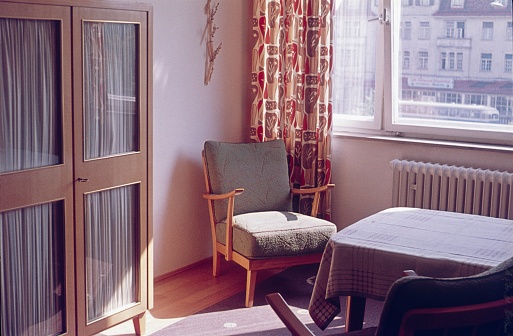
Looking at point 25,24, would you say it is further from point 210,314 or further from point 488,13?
point 488,13

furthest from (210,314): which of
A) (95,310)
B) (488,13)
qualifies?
(488,13)

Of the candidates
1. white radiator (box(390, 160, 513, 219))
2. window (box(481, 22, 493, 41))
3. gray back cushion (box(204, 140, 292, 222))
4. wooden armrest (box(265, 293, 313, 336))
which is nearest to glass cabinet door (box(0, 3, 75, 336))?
wooden armrest (box(265, 293, 313, 336))

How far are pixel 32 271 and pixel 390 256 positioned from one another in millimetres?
1476

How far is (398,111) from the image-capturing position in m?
4.85

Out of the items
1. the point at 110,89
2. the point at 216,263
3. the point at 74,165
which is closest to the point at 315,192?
the point at 216,263

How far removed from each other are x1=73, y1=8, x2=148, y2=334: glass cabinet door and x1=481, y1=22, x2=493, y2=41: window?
88.0 inches

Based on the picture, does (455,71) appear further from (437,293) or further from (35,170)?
(437,293)

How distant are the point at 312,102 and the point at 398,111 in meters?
0.60

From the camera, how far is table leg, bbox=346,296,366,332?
2.98m

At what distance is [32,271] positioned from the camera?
2.94 m

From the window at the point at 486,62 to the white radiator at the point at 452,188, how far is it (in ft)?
2.13

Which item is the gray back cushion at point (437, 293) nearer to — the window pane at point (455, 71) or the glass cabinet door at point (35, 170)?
the glass cabinet door at point (35, 170)

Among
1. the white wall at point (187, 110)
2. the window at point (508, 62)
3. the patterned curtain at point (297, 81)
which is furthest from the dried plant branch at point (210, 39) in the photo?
the window at point (508, 62)

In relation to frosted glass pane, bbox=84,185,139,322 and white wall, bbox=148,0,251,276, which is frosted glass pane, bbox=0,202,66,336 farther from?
white wall, bbox=148,0,251,276
